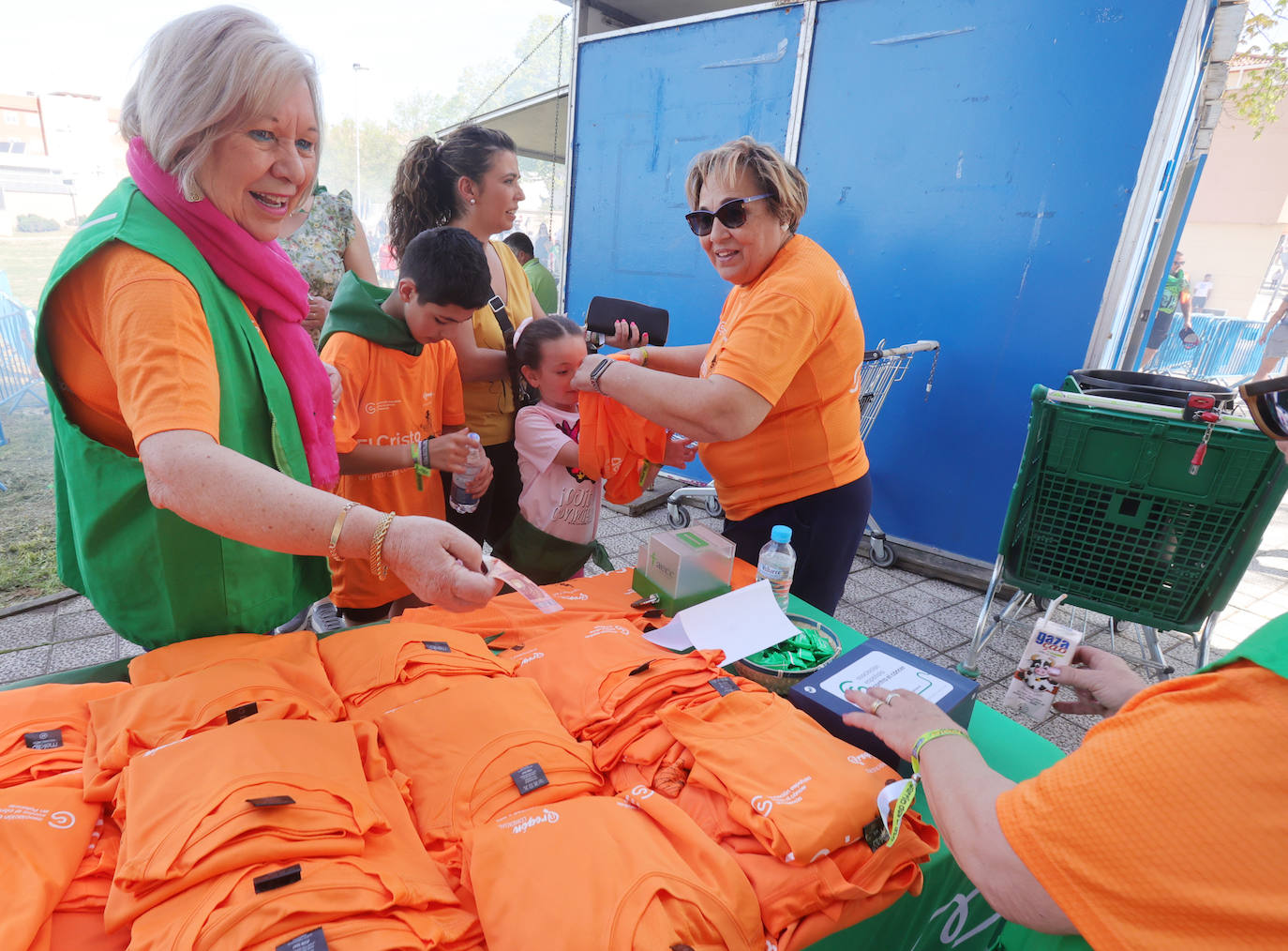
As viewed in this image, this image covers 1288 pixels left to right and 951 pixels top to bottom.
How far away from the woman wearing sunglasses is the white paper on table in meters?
Result: 0.45

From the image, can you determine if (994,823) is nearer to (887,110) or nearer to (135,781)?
(135,781)

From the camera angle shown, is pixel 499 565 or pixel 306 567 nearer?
pixel 499 565

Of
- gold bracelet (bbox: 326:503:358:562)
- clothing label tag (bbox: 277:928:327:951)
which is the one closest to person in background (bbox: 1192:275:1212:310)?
gold bracelet (bbox: 326:503:358:562)

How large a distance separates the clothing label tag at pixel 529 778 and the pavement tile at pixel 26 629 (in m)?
3.18

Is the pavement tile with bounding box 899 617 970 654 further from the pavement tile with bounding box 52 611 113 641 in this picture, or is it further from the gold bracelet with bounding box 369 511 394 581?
the pavement tile with bounding box 52 611 113 641

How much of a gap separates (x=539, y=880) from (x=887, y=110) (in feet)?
15.5

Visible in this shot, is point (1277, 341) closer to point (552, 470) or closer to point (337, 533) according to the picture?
point (552, 470)

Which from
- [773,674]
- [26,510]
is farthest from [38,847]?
[26,510]

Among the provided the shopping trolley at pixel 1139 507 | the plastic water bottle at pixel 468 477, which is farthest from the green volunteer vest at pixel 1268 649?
the shopping trolley at pixel 1139 507

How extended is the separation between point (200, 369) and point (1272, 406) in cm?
153

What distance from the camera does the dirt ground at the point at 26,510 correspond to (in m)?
3.59

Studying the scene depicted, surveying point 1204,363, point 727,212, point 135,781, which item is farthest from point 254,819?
point 1204,363

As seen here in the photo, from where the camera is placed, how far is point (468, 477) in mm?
2209

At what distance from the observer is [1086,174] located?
367 cm
